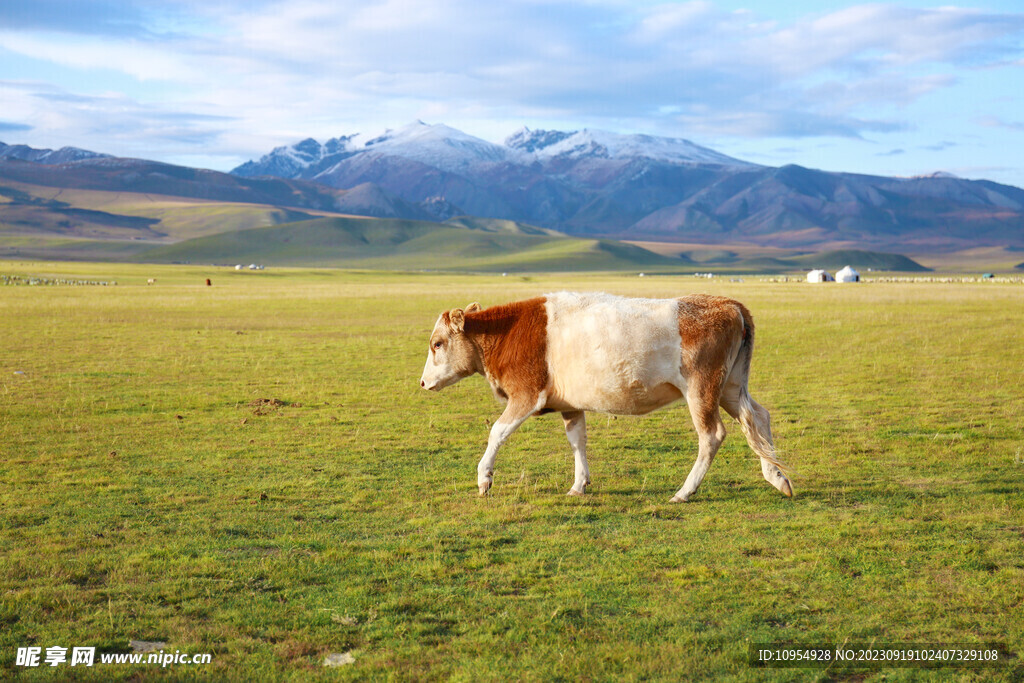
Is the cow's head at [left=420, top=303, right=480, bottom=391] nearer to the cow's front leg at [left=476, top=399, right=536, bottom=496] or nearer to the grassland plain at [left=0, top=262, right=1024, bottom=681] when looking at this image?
the cow's front leg at [left=476, top=399, right=536, bottom=496]

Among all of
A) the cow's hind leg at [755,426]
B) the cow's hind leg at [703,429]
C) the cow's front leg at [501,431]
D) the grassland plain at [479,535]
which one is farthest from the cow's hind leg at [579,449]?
the cow's hind leg at [755,426]

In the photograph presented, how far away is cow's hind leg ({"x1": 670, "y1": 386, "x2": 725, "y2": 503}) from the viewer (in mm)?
9172

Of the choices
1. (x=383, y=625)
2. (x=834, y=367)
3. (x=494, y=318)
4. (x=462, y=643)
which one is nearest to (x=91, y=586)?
(x=383, y=625)

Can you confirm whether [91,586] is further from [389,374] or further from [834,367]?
[834,367]

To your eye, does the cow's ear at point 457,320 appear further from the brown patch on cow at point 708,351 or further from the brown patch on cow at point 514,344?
the brown patch on cow at point 708,351

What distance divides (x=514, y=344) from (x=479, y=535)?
247 centimetres

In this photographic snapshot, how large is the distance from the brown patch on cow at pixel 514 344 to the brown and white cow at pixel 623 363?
0.01 meters

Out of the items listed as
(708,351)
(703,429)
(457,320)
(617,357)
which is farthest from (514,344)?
(703,429)

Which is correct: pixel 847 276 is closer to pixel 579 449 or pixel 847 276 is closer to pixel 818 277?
pixel 818 277

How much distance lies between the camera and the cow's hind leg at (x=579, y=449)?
995 centimetres

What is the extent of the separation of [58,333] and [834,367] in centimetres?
2541

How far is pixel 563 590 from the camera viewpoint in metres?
6.83

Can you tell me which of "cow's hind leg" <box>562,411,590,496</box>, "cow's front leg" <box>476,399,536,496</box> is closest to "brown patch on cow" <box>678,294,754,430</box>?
"cow's hind leg" <box>562,411,590,496</box>

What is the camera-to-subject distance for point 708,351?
9094 millimetres
